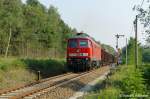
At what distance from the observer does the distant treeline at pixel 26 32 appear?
212 feet

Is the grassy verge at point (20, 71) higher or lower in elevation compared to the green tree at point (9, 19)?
lower

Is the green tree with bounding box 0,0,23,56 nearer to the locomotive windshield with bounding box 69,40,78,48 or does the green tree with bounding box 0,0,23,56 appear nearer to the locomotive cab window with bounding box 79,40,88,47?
the locomotive windshield with bounding box 69,40,78,48

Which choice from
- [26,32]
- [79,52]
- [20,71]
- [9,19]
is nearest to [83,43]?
[79,52]

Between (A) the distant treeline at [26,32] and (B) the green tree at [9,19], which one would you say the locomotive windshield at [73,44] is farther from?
(B) the green tree at [9,19]

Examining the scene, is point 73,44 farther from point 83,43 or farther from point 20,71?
point 20,71

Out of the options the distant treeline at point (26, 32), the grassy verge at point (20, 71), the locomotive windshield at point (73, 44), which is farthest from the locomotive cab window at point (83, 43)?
the distant treeline at point (26, 32)

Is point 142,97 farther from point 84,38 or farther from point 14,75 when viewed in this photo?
point 84,38

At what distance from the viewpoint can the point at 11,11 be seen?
222 feet

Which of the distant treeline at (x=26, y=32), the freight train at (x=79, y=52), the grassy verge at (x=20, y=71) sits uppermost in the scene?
the distant treeline at (x=26, y=32)

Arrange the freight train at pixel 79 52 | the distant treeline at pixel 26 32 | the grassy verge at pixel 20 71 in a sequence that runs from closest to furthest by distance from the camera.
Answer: the grassy verge at pixel 20 71 → the freight train at pixel 79 52 → the distant treeline at pixel 26 32

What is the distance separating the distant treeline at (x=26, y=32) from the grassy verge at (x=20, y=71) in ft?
73.6

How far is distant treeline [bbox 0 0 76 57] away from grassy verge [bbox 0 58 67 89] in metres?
22.4

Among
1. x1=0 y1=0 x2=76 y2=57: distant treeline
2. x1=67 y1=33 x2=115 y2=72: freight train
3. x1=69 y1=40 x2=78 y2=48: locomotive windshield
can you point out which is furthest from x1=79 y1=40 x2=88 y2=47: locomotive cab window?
x1=0 y1=0 x2=76 y2=57: distant treeline

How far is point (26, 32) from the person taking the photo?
74.2 m
